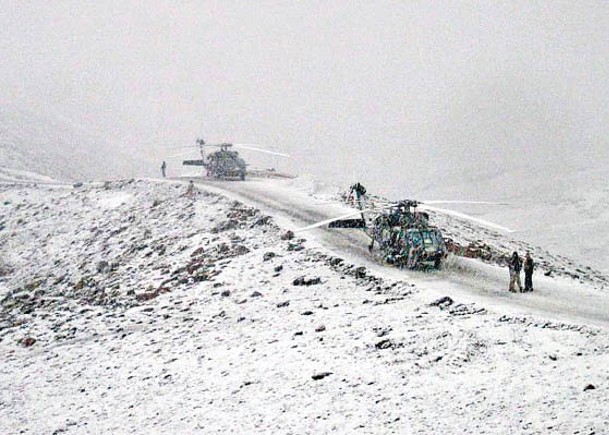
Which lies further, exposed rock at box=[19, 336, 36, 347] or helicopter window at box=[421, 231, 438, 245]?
helicopter window at box=[421, 231, 438, 245]

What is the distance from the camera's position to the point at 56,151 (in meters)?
76.2

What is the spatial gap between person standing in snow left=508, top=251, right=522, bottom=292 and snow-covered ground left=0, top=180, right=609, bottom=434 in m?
0.36

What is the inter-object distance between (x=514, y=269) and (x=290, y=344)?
6.87 metres

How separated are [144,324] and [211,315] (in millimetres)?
2155

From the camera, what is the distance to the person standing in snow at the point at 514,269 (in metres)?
15.7

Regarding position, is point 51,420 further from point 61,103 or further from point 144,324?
point 61,103

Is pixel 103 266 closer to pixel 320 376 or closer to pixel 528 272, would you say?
Result: pixel 320 376

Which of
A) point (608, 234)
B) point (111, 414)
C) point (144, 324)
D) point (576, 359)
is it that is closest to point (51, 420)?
point (111, 414)

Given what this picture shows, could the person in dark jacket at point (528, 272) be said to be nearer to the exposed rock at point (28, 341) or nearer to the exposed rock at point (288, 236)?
the exposed rock at point (288, 236)

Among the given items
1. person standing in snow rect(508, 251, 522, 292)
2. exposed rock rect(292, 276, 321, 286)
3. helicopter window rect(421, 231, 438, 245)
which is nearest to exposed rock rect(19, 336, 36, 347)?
exposed rock rect(292, 276, 321, 286)

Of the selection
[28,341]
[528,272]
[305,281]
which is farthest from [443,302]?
[28,341]

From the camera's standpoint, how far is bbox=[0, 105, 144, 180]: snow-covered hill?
216ft

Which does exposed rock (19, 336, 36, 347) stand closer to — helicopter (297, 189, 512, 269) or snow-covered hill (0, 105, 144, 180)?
helicopter (297, 189, 512, 269)

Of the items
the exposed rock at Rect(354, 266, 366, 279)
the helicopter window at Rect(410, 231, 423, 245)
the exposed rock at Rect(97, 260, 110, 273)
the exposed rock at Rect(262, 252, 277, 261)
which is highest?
the helicopter window at Rect(410, 231, 423, 245)
